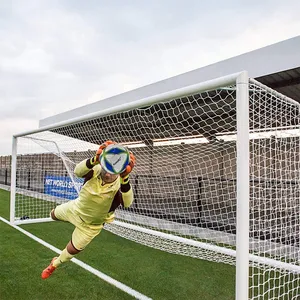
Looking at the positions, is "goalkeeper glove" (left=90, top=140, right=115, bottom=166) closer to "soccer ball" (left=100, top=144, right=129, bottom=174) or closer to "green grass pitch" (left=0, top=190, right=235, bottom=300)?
"soccer ball" (left=100, top=144, right=129, bottom=174)

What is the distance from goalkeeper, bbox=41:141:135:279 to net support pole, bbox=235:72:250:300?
85 cm

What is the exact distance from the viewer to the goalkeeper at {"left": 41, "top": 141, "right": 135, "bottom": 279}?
8.20 ft

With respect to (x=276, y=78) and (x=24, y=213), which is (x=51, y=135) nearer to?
(x=24, y=213)

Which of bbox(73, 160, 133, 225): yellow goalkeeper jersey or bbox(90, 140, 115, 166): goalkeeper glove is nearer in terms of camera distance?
bbox(90, 140, 115, 166): goalkeeper glove

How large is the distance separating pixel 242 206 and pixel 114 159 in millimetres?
929

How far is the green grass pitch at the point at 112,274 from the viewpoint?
10.9ft

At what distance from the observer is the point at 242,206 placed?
83.4 inches

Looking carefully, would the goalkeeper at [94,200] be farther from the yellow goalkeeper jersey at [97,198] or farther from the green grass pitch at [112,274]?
the green grass pitch at [112,274]

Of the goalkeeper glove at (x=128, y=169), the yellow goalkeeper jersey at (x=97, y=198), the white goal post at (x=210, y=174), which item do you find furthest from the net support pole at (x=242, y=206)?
the yellow goalkeeper jersey at (x=97, y=198)

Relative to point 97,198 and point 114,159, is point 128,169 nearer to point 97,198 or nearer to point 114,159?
point 114,159

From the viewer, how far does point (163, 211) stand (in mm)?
7055

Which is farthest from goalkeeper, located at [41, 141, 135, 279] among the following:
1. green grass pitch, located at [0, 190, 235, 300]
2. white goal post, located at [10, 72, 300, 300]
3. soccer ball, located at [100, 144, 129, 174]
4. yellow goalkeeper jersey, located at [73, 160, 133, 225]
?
white goal post, located at [10, 72, 300, 300]

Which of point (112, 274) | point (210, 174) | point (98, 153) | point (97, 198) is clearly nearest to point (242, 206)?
point (98, 153)

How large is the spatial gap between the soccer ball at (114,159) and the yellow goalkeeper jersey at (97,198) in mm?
394
